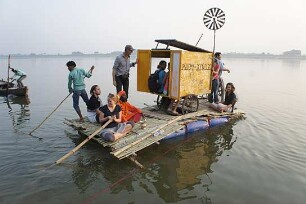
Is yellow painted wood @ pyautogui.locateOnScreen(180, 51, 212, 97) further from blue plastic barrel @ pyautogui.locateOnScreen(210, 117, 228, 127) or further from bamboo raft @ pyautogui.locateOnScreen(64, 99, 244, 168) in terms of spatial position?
blue plastic barrel @ pyautogui.locateOnScreen(210, 117, 228, 127)

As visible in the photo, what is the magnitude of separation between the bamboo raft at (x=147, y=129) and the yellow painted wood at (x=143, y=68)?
1.08 m

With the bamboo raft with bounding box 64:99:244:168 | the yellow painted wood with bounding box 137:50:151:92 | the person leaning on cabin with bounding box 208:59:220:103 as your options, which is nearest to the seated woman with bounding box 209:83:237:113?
the bamboo raft with bounding box 64:99:244:168

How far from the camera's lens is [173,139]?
36.4 feet

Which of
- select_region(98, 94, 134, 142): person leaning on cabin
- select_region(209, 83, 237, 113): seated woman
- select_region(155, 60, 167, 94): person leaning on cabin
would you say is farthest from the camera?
select_region(209, 83, 237, 113): seated woman

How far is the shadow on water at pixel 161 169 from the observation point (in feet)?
24.6

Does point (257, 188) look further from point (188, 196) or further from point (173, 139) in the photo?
point (173, 139)

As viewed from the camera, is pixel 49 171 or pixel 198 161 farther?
pixel 198 161

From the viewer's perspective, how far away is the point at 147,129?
31.9 ft

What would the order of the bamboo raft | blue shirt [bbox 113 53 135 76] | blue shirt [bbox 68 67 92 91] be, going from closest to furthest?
1. the bamboo raft
2. blue shirt [bbox 68 67 92 91]
3. blue shirt [bbox 113 53 135 76]

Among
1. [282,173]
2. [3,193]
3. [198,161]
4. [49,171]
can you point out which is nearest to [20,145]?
[49,171]

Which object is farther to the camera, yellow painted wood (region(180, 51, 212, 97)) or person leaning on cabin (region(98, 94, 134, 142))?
yellow painted wood (region(180, 51, 212, 97))

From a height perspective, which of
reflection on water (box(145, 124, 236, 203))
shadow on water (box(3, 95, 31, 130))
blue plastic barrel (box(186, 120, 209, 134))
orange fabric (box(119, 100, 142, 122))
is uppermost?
orange fabric (box(119, 100, 142, 122))

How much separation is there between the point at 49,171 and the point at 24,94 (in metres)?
15.3

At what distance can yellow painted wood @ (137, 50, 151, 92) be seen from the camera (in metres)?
12.0
